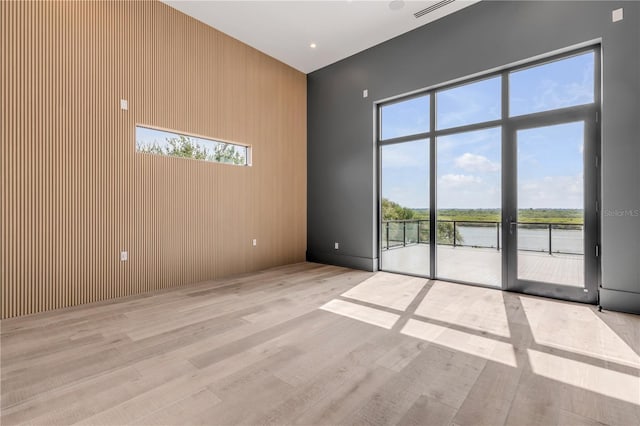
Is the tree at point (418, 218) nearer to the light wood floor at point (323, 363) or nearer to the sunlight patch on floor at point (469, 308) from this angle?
the sunlight patch on floor at point (469, 308)

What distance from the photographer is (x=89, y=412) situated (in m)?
1.69

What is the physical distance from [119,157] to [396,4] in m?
4.18

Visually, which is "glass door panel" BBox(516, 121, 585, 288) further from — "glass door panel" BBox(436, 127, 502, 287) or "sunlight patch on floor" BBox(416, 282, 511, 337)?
"sunlight patch on floor" BBox(416, 282, 511, 337)

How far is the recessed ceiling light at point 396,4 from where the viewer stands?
412cm

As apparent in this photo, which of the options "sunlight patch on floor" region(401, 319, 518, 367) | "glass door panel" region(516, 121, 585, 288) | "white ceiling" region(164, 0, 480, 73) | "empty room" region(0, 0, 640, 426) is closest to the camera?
"empty room" region(0, 0, 640, 426)

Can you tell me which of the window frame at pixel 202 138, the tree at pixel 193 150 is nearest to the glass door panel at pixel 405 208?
the window frame at pixel 202 138

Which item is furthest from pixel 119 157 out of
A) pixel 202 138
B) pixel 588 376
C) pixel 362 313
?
pixel 588 376

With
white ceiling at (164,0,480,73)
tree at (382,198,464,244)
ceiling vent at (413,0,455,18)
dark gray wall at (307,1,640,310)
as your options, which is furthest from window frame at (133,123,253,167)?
ceiling vent at (413,0,455,18)

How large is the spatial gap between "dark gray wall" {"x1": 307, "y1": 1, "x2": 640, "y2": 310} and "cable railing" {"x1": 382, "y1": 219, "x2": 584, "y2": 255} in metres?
0.34

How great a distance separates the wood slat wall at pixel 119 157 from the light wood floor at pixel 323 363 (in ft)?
1.97

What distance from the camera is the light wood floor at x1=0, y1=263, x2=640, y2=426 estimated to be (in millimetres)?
1691

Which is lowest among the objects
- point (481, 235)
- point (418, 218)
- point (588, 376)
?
point (588, 376)

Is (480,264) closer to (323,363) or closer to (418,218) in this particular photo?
(418,218)

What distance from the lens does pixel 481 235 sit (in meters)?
4.51
